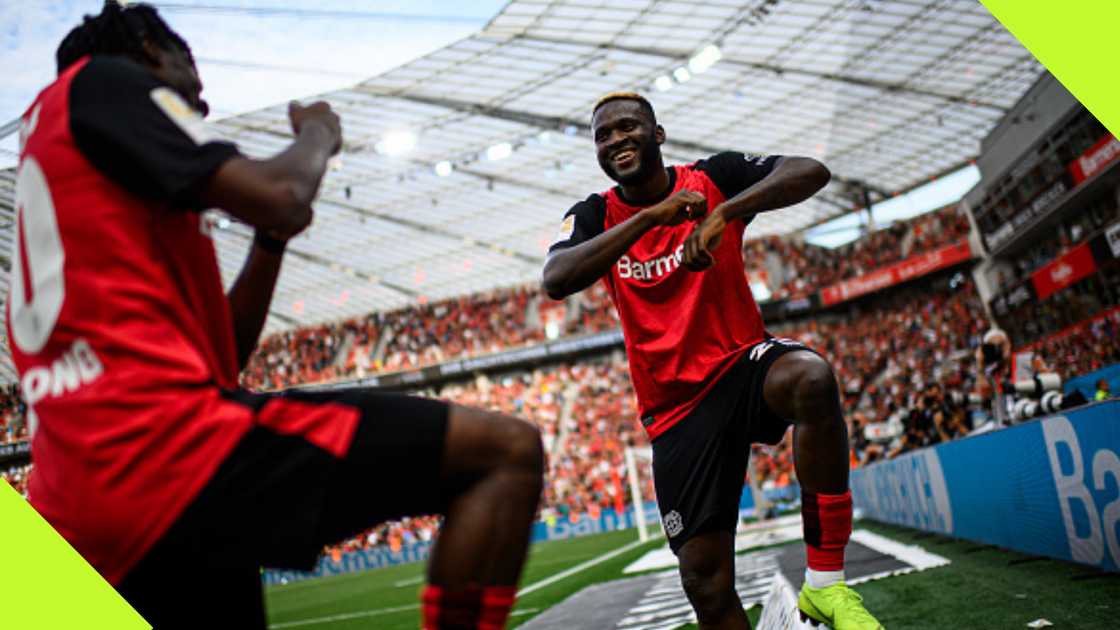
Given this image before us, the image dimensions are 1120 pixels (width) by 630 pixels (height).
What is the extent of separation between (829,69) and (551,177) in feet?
33.6

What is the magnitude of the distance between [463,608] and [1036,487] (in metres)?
4.79

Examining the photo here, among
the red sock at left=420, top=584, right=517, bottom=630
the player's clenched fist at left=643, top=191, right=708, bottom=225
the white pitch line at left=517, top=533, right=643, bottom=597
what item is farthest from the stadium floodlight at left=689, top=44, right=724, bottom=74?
the red sock at left=420, top=584, right=517, bottom=630

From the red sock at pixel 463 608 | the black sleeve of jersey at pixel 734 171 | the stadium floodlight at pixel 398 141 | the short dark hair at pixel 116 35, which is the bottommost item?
the red sock at pixel 463 608

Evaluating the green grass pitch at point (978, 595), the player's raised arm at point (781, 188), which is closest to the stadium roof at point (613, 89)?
the green grass pitch at point (978, 595)

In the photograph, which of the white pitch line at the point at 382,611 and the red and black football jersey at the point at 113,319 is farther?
the white pitch line at the point at 382,611

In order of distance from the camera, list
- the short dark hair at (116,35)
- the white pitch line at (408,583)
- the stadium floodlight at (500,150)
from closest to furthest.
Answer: the short dark hair at (116,35)
the white pitch line at (408,583)
the stadium floodlight at (500,150)

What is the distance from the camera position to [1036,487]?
5.34 m

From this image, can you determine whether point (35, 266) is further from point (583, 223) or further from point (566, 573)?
point (566, 573)

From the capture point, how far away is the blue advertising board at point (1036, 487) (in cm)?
420

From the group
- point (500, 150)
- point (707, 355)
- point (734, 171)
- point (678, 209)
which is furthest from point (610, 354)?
point (678, 209)

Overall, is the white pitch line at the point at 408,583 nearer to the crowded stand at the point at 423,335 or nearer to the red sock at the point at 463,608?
the red sock at the point at 463,608

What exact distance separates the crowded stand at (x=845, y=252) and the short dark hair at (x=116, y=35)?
3293cm

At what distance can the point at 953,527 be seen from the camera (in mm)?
7582

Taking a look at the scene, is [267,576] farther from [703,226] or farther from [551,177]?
[703,226]
